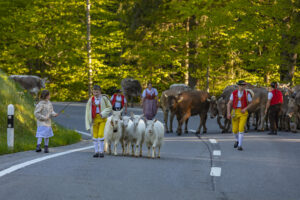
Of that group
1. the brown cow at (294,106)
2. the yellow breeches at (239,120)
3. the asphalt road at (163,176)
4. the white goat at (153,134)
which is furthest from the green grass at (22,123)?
the brown cow at (294,106)

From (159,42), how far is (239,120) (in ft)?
86.0

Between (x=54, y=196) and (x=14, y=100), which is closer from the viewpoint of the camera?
(x=54, y=196)

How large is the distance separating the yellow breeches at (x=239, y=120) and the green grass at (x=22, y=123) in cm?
505

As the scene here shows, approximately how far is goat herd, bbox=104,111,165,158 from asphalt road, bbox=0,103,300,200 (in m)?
0.49

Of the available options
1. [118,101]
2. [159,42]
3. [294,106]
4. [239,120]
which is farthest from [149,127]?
[159,42]

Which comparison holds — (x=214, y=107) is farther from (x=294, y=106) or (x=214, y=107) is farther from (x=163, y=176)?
(x=163, y=176)

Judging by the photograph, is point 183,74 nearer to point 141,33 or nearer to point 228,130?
point 141,33

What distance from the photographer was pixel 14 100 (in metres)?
18.4

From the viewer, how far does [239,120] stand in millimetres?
15797

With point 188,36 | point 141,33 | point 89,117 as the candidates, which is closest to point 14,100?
point 89,117

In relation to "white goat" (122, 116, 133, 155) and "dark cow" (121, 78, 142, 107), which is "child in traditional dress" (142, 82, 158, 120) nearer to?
"white goat" (122, 116, 133, 155)

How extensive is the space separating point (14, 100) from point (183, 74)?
2671 cm

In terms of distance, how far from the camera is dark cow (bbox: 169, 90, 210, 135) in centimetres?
2269

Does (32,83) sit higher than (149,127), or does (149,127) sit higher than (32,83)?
(32,83)
